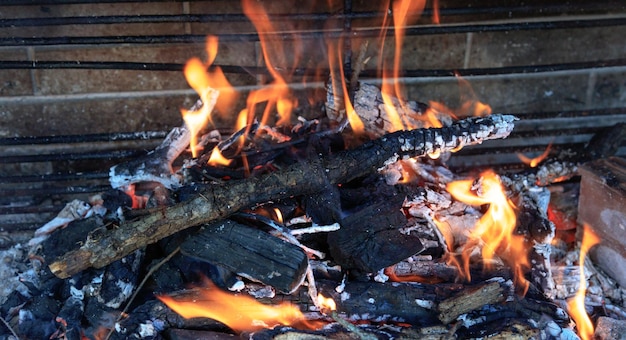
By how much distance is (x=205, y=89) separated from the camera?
347 cm

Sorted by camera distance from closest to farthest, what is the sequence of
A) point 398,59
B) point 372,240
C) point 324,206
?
point 372,240
point 324,206
point 398,59

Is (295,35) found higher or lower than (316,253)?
higher

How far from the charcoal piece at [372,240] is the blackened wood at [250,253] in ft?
0.68

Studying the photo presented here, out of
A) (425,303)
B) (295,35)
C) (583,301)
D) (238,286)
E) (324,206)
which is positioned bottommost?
(583,301)

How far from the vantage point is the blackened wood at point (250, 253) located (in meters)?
2.48

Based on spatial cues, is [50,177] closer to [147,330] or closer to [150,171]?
[150,171]

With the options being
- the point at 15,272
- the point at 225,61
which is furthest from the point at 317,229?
the point at 15,272

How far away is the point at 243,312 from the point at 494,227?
1368mm

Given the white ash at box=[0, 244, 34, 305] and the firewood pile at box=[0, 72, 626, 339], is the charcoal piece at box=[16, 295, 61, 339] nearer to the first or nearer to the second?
the firewood pile at box=[0, 72, 626, 339]

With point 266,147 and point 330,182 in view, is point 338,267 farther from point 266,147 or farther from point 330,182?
point 266,147

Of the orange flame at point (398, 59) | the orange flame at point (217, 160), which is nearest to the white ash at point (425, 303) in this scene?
the orange flame at point (398, 59)

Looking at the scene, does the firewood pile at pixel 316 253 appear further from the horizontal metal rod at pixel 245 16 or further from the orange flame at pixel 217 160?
the horizontal metal rod at pixel 245 16

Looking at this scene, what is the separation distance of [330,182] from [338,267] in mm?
402

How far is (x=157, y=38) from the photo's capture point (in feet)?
11.1
